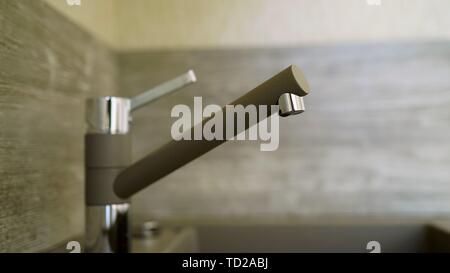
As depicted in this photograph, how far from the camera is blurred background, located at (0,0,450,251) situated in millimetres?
477

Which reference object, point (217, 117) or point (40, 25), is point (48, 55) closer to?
point (40, 25)

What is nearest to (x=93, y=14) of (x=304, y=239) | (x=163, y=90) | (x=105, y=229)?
(x=163, y=90)

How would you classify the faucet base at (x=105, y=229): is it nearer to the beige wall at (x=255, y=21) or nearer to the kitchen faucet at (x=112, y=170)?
the kitchen faucet at (x=112, y=170)

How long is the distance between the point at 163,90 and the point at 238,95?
0.28ft

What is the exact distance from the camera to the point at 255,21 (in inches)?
20.3

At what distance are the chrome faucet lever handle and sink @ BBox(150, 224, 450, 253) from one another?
167 mm

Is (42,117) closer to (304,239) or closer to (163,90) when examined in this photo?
(163,90)

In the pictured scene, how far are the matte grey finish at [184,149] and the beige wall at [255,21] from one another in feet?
0.35

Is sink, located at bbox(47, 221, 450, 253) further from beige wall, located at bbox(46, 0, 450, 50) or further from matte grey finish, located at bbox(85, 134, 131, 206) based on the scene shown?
beige wall, located at bbox(46, 0, 450, 50)

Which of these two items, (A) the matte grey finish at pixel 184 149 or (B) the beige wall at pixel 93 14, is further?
(B) the beige wall at pixel 93 14

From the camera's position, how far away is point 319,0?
466mm

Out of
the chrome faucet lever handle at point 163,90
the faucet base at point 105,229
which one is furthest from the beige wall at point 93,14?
the faucet base at point 105,229

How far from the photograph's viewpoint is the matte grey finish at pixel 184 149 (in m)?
0.40

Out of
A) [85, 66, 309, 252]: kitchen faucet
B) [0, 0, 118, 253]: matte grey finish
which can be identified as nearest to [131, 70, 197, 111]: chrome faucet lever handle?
[85, 66, 309, 252]: kitchen faucet
